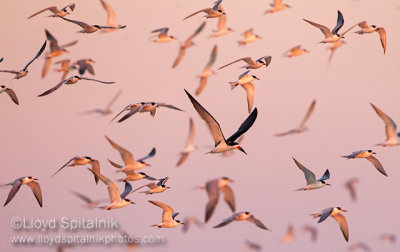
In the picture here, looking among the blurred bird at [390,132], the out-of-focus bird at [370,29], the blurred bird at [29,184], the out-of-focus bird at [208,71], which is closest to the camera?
the blurred bird at [29,184]

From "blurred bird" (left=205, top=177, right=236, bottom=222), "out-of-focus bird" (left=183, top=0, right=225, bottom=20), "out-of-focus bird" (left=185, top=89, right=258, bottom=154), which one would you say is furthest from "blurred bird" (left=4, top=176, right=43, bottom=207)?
"out-of-focus bird" (left=183, top=0, right=225, bottom=20)

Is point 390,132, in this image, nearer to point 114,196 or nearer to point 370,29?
point 370,29

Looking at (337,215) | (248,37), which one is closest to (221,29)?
(248,37)

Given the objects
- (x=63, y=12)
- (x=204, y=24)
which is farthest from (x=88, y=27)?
(x=204, y=24)

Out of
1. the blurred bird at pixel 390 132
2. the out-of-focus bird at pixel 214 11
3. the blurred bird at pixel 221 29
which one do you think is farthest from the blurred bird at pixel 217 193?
the blurred bird at pixel 221 29

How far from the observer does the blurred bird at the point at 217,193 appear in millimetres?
9883

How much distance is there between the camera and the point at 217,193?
10.2 meters

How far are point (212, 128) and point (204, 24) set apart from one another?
6680 millimetres

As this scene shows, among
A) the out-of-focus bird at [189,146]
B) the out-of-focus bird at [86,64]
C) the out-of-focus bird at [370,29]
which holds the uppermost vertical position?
the out-of-focus bird at [370,29]

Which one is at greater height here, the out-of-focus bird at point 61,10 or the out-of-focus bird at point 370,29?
the out-of-focus bird at point 61,10

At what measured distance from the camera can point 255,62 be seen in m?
15.5

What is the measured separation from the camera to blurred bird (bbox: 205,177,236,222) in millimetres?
9883

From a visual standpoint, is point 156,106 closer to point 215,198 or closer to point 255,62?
point 255,62

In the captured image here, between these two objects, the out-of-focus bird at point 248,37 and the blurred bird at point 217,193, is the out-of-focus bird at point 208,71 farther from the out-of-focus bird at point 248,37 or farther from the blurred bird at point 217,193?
the blurred bird at point 217,193
